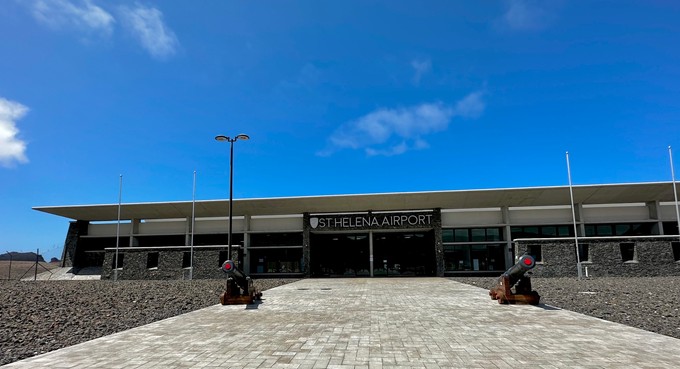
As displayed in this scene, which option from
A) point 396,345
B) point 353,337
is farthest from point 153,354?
point 396,345

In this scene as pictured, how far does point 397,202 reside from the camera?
33.2 m

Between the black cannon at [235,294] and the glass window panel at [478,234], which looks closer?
the black cannon at [235,294]

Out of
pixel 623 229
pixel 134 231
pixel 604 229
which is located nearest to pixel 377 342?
pixel 604 229

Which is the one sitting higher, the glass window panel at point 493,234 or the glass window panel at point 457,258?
the glass window panel at point 493,234

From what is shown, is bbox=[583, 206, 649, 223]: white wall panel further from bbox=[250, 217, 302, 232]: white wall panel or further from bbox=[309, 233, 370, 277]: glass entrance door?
bbox=[250, 217, 302, 232]: white wall panel

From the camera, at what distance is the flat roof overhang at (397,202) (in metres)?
30.9

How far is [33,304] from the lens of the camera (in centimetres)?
1421

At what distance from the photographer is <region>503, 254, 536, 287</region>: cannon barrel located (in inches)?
474

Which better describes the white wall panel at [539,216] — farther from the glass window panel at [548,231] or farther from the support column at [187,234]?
the support column at [187,234]

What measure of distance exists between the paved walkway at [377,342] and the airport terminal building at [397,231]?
67.1 feet

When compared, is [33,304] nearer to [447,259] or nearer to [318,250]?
[318,250]

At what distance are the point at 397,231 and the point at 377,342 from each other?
27251mm

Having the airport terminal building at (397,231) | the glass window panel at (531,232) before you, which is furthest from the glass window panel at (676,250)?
the glass window panel at (531,232)

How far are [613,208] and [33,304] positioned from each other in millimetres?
37541
